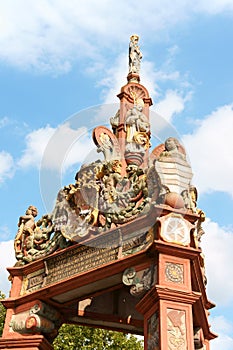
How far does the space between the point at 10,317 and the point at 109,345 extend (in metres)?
11.0

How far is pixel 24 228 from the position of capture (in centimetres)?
1453

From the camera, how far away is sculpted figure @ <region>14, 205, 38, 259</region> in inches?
560

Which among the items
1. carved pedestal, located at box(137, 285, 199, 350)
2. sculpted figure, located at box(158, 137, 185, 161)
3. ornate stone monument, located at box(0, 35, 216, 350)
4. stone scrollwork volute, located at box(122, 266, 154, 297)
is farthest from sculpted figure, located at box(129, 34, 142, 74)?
carved pedestal, located at box(137, 285, 199, 350)

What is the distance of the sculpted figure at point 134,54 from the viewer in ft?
58.3

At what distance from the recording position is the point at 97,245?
1241 cm

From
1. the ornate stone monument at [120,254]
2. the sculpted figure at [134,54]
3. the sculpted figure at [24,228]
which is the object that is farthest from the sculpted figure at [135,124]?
the sculpted figure at [24,228]

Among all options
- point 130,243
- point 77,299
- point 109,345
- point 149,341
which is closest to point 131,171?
point 130,243

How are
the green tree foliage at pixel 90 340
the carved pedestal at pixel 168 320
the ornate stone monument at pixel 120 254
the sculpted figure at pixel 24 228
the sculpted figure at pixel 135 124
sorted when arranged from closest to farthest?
the carved pedestal at pixel 168 320
the ornate stone monument at pixel 120 254
the sculpted figure at pixel 24 228
the sculpted figure at pixel 135 124
the green tree foliage at pixel 90 340

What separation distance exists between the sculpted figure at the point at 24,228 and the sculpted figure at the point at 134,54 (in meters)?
5.87

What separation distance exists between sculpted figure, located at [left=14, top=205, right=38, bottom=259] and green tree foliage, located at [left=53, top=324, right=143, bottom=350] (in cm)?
936

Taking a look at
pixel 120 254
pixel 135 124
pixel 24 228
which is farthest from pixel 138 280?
pixel 135 124

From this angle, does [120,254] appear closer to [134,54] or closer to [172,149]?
[172,149]

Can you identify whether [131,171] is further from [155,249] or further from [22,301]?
[22,301]

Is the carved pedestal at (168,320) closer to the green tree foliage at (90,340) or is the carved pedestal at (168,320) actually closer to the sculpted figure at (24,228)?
the sculpted figure at (24,228)
